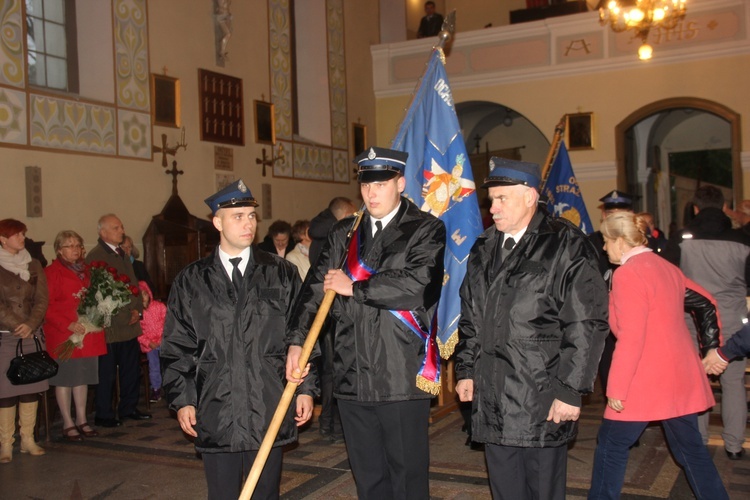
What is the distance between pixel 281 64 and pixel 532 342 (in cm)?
1020

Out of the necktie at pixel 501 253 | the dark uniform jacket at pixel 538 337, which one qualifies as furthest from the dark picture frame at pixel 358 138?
the dark uniform jacket at pixel 538 337

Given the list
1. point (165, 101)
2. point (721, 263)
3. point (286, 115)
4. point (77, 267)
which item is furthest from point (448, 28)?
point (286, 115)

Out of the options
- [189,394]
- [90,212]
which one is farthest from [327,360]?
[90,212]

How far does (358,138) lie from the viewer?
14281 millimetres

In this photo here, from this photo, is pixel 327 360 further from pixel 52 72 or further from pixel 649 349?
pixel 52 72

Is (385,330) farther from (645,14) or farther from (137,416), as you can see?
(645,14)

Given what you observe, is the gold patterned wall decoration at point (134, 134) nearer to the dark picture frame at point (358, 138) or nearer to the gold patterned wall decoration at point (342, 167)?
the gold patterned wall decoration at point (342, 167)

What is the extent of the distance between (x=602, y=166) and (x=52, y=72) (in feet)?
29.0

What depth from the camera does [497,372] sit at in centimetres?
301

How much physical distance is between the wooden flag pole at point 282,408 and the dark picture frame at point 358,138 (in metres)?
11.1

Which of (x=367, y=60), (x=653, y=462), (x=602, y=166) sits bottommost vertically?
(x=653, y=462)

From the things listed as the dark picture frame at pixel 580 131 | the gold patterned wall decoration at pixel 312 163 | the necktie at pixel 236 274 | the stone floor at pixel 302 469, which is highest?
the dark picture frame at pixel 580 131

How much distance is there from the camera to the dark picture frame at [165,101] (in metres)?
9.82

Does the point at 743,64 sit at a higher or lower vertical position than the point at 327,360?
higher
